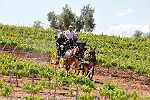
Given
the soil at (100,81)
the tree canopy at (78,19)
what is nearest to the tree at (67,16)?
the tree canopy at (78,19)

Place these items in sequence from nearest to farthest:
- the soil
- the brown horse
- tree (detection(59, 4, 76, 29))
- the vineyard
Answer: the vineyard → the soil → the brown horse → tree (detection(59, 4, 76, 29))

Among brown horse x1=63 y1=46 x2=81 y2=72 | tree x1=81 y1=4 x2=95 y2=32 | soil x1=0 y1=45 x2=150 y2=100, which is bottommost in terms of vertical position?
soil x1=0 y1=45 x2=150 y2=100

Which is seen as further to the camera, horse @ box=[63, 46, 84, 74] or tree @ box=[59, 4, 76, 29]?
tree @ box=[59, 4, 76, 29]

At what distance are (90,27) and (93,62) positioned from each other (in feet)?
136

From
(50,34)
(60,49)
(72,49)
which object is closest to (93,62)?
(72,49)

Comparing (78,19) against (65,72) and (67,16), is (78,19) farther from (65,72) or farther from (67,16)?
(65,72)

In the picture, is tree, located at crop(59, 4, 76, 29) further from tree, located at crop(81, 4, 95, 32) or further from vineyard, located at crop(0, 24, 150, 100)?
vineyard, located at crop(0, 24, 150, 100)

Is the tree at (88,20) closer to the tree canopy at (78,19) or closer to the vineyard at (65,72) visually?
the tree canopy at (78,19)

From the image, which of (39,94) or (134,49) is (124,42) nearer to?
(134,49)

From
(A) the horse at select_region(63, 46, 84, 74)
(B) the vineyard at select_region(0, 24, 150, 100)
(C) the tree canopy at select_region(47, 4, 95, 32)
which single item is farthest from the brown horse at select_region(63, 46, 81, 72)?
(C) the tree canopy at select_region(47, 4, 95, 32)

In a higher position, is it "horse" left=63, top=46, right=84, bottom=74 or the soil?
A: "horse" left=63, top=46, right=84, bottom=74

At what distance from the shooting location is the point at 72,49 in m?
11.7

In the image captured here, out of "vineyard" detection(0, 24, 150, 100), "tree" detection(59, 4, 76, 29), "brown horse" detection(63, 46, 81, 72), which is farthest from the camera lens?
"tree" detection(59, 4, 76, 29)

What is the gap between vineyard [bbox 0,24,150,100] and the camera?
7.99m
